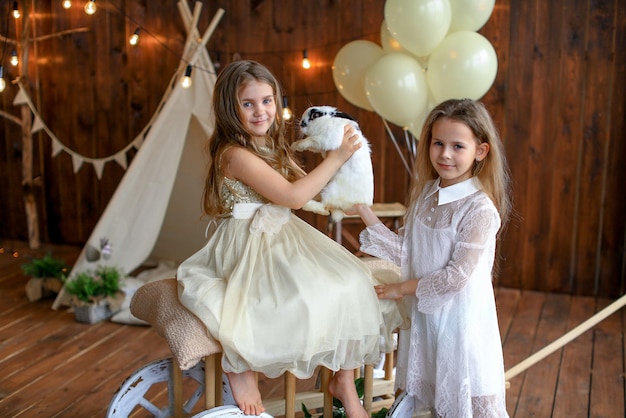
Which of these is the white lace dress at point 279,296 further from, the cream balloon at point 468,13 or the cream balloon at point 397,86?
the cream balloon at point 468,13

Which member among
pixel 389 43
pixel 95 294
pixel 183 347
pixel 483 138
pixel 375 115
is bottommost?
pixel 95 294

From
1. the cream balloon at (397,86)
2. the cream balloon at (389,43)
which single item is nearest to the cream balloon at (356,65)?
the cream balloon at (389,43)

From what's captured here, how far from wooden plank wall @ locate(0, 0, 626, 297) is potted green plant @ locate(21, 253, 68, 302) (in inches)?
39.3

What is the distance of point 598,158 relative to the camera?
11.6ft

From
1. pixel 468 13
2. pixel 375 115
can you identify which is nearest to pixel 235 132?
pixel 468 13

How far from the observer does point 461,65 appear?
2725 mm

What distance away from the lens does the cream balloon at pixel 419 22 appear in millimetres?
2658

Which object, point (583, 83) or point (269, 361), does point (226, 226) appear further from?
point (583, 83)

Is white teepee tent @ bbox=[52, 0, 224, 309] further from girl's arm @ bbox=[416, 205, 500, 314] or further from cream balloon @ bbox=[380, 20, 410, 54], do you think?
girl's arm @ bbox=[416, 205, 500, 314]

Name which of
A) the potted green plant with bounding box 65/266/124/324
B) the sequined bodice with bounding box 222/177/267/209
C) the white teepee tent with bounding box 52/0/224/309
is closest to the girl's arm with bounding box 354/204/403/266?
the sequined bodice with bounding box 222/177/267/209

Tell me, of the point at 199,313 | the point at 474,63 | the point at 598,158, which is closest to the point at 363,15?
the point at 474,63

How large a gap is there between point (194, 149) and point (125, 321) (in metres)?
1.07

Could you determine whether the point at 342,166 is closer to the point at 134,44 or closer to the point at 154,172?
the point at 154,172

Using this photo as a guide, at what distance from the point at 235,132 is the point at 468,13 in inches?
57.4
